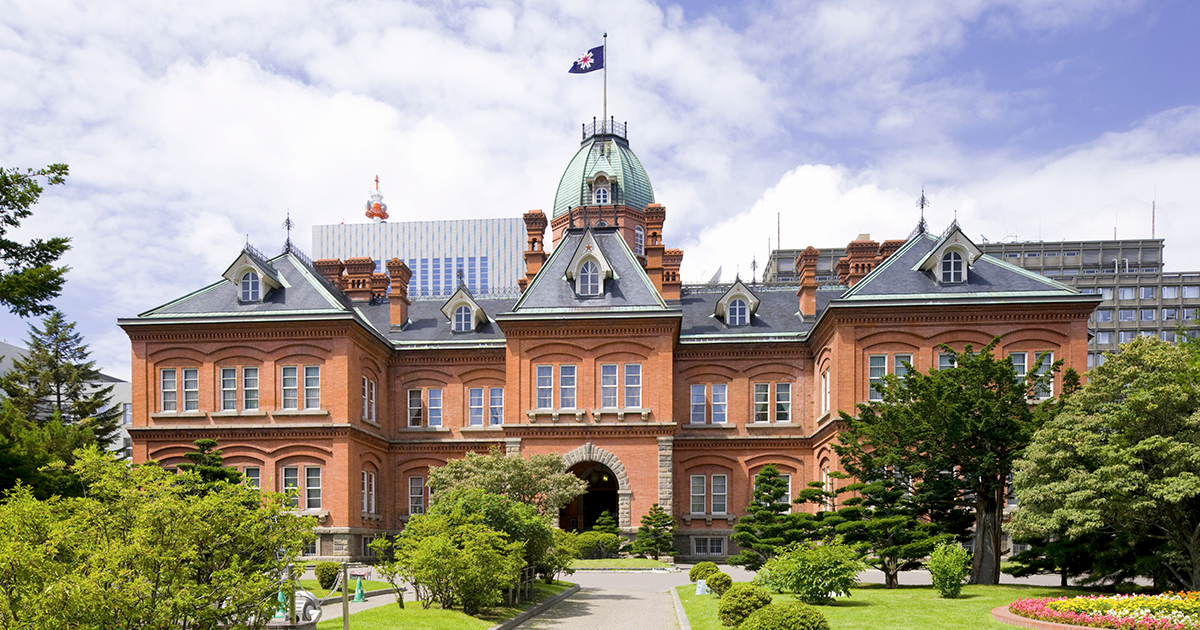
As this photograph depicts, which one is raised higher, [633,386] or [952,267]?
[952,267]

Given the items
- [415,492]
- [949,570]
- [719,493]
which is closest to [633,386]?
[719,493]

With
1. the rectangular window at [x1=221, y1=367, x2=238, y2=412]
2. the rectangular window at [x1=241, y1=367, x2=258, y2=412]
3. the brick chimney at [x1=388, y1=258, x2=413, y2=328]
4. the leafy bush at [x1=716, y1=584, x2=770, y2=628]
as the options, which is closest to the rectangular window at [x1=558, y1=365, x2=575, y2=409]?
the brick chimney at [x1=388, y1=258, x2=413, y2=328]

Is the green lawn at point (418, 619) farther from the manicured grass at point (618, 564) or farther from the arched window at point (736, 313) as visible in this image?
the arched window at point (736, 313)

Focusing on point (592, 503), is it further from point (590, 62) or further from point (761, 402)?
point (590, 62)

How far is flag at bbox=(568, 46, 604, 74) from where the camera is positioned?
167 feet

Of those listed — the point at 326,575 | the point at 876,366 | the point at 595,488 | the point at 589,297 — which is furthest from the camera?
the point at 595,488

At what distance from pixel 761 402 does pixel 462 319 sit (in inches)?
587

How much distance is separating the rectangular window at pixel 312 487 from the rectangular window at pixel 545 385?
9.76 meters

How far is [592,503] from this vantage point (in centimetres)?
4241

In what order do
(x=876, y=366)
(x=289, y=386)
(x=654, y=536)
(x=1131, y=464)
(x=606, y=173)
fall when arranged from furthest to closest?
(x=606, y=173), (x=289, y=386), (x=654, y=536), (x=876, y=366), (x=1131, y=464)

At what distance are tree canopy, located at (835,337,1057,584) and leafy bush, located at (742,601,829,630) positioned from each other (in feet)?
39.7

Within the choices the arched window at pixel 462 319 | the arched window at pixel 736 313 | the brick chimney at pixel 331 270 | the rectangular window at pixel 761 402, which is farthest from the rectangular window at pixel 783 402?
the brick chimney at pixel 331 270

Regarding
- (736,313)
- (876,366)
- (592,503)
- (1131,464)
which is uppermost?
(736,313)

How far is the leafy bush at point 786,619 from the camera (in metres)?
13.3
